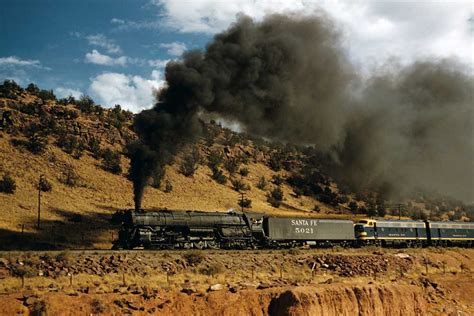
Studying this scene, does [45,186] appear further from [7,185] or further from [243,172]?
[243,172]

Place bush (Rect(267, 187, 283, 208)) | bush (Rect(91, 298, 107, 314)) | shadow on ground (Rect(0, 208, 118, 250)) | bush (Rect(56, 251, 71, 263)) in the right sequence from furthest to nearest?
bush (Rect(267, 187, 283, 208))
shadow on ground (Rect(0, 208, 118, 250))
bush (Rect(56, 251, 71, 263))
bush (Rect(91, 298, 107, 314))

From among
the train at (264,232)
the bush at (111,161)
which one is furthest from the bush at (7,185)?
the train at (264,232)

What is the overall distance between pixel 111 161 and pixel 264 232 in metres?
27.7

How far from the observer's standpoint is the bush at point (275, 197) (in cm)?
6496

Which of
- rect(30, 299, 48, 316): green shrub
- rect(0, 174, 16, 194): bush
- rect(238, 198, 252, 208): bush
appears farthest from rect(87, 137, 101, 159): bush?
rect(30, 299, 48, 316): green shrub

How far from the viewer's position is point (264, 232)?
118 ft

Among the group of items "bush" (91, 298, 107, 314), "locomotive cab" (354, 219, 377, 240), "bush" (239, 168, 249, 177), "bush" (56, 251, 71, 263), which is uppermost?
"bush" (239, 168, 249, 177)

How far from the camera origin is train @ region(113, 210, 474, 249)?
30062 mm

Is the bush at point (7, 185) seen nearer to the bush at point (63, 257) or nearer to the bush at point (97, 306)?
the bush at point (63, 257)

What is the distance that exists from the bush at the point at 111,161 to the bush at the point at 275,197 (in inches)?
762

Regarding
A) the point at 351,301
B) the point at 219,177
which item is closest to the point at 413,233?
the point at 351,301

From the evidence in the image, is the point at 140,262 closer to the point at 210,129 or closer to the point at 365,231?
the point at 365,231

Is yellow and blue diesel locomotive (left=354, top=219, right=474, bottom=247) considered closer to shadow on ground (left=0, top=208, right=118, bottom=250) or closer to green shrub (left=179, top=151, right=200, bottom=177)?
shadow on ground (left=0, top=208, right=118, bottom=250)

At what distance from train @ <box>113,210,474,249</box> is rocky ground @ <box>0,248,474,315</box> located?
2751mm
